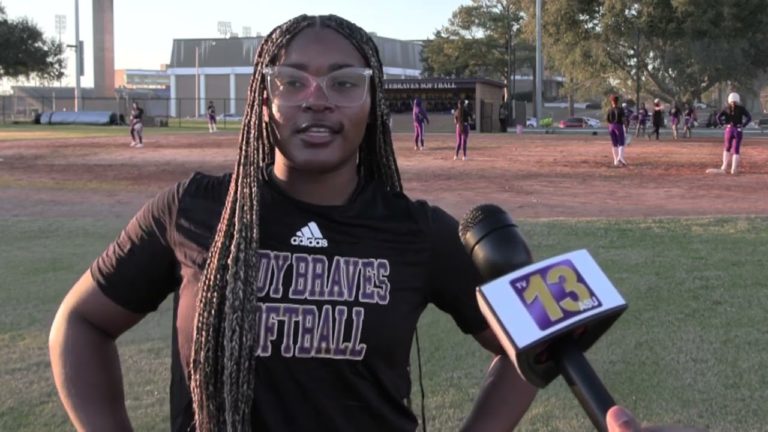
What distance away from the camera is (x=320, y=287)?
177 cm

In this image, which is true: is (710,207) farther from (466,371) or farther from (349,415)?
(349,415)

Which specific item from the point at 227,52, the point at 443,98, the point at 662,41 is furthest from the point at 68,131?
the point at 227,52

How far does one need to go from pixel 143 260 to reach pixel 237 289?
31 centimetres

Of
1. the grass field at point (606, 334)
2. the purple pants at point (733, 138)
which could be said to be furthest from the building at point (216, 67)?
the grass field at point (606, 334)

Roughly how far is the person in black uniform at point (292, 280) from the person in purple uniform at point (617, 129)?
19.5 m

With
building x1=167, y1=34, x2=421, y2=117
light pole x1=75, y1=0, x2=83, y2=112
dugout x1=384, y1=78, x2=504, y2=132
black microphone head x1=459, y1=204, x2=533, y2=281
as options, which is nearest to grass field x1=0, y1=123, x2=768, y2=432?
black microphone head x1=459, y1=204, x2=533, y2=281

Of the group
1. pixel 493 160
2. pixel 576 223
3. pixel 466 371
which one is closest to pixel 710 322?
pixel 466 371

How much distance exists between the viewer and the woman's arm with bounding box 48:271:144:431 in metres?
1.91

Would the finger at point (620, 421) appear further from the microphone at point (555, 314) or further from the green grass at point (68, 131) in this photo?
the green grass at point (68, 131)

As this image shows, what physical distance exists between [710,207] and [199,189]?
11730mm

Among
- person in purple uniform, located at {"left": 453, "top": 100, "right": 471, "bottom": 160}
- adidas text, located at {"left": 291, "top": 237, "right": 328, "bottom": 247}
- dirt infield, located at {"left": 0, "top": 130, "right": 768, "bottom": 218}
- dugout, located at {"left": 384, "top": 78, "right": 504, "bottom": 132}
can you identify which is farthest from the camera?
dugout, located at {"left": 384, "top": 78, "right": 504, "bottom": 132}

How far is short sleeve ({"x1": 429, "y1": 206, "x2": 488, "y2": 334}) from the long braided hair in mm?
351

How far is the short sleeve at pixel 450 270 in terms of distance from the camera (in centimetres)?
190

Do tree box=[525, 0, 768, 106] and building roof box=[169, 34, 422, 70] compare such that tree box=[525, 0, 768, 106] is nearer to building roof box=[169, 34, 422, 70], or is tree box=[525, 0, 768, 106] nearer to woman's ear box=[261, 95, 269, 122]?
woman's ear box=[261, 95, 269, 122]
